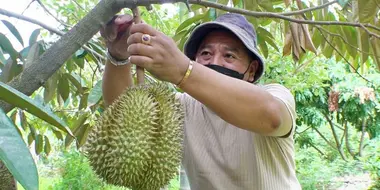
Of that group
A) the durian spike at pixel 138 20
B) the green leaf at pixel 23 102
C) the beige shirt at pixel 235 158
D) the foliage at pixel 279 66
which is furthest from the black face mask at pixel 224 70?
the green leaf at pixel 23 102

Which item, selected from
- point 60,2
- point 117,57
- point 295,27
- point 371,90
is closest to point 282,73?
point 371,90

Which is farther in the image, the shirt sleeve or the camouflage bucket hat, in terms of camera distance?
the camouflage bucket hat

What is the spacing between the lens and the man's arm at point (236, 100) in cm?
85

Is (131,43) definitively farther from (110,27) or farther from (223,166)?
(223,166)

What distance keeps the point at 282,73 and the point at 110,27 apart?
316 centimetres

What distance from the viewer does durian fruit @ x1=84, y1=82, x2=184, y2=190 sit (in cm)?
85

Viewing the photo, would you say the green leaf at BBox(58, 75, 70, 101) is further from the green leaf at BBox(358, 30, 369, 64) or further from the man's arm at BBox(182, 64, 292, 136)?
the green leaf at BBox(358, 30, 369, 64)

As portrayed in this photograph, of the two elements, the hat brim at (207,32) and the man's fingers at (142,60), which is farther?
the hat brim at (207,32)

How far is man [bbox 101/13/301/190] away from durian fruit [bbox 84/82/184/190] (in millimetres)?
96

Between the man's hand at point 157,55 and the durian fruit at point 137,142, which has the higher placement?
the man's hand at point 157,55

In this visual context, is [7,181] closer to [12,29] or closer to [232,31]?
[12,29]

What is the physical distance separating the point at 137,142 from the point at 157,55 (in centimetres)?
17

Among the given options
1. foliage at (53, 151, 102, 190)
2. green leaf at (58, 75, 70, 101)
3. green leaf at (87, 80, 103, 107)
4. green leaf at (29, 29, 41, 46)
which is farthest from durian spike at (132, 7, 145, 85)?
foliage at (53, 151, 102, 190)

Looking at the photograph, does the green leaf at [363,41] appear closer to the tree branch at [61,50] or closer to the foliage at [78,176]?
the tree branch at [61,50]
